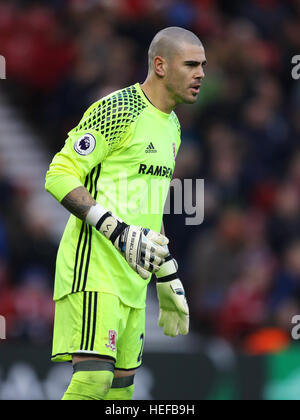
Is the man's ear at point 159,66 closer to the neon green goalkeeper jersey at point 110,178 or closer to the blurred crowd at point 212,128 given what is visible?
the neon green goalkeeper jersey at point 110,178

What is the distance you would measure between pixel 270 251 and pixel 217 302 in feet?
3.35

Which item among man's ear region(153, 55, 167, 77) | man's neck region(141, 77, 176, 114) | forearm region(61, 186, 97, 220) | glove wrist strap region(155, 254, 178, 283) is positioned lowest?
glove wrist strap region(155, 254, 178, 283)

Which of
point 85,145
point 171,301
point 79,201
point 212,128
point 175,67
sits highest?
point 212,128

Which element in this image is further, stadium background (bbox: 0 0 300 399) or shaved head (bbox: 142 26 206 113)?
stadium background (bbox: 0 0 300 399)

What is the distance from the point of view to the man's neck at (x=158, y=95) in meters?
5.74

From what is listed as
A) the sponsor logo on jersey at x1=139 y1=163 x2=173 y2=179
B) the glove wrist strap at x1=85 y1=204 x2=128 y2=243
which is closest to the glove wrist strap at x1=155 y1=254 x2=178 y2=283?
the sponsor logo on jersey at x1=139 y1=163 x2=173 y2=179

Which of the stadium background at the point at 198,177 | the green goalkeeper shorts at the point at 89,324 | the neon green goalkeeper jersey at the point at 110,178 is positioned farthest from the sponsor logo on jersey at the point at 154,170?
the stadium background at the point at 198,177

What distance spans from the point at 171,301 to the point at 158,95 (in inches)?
50.9

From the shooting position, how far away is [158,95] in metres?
5.75

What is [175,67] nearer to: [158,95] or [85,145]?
[158,95]

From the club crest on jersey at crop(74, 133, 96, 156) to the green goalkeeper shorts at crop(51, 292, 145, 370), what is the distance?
80 centimetres

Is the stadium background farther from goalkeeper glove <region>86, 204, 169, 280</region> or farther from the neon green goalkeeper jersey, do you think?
goalkeeper glove <region>86, 204, 169, 280</region>

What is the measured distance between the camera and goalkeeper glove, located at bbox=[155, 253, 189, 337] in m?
5.99

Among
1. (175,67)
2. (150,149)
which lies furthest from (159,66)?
(150,149)
